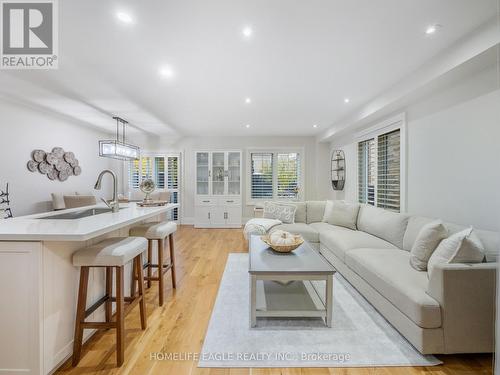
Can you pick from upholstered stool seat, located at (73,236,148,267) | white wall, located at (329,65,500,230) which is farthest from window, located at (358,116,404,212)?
upholstered stool seat, located at (73,236,148,267)

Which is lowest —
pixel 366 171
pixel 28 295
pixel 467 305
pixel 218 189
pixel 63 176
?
pixel 467 305

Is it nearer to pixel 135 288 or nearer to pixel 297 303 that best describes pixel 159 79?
pixel 135 288

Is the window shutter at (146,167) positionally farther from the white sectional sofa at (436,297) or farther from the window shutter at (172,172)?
the white sectional sofa at (436,297)

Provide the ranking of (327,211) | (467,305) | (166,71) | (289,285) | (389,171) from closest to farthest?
(467,305) → (289,285) → (166,71) → (389,171) → (327,211)

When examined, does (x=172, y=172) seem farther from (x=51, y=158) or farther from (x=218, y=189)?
(x=51, y=158)

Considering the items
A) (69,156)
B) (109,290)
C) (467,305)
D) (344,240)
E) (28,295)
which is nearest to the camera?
(28,295)

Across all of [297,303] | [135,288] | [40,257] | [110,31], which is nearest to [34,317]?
[40,257]

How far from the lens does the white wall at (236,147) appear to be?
6.60m

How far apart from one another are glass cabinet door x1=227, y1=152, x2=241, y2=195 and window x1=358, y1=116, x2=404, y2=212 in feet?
10.1

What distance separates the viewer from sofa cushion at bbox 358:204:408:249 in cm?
284

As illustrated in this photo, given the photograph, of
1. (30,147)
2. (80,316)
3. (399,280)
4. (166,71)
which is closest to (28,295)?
(80,316)

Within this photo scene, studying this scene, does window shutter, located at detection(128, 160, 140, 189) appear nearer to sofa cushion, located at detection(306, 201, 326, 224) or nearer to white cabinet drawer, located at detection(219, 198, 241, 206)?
white cabinet drawer, located at detection(219, 198, 241, 206)

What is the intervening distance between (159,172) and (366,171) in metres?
5.24

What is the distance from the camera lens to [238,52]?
2336 millimetres
